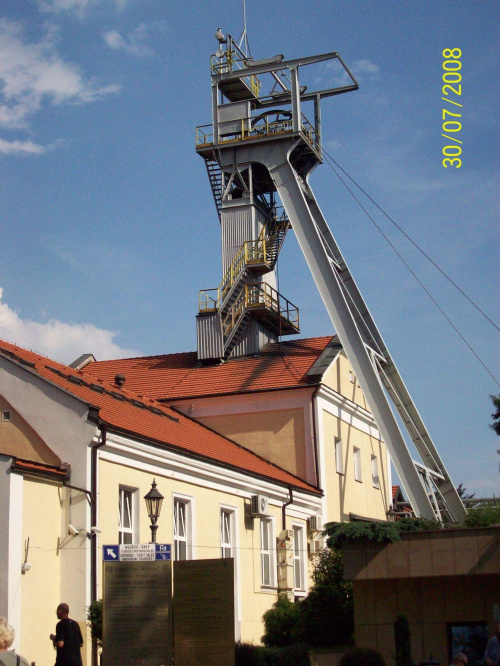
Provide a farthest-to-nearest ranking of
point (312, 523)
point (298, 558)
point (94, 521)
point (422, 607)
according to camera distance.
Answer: point (312, 523) → point (298, 558) → point (422, 607) → point (94, 521)

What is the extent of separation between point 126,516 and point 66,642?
267 inches

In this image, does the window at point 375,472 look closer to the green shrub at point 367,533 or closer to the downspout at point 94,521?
the green shrub at point 367,533

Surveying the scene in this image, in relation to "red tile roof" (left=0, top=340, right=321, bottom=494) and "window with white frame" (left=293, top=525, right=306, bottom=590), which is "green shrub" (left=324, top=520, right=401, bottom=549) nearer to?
"red tile roof" (left=0, top=340, right=321, bottom=494)

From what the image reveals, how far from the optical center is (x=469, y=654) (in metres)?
18.3

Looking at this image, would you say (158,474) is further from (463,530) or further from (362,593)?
(463,530)

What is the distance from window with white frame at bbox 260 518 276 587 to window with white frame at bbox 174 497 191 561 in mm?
4163

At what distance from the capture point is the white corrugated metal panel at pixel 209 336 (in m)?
33.0

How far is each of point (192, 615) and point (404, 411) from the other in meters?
17.5

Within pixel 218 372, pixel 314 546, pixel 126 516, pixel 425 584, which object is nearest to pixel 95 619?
pixel 126 516

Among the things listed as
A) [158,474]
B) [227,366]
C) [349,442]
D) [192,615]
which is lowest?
[192,615]

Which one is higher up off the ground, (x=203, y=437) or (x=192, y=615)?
(x=203, y=437)

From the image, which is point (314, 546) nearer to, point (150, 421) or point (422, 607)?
point (150, 421)

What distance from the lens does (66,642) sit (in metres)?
12.6

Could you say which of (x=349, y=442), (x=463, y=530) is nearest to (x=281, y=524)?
(x=349, y=442)
